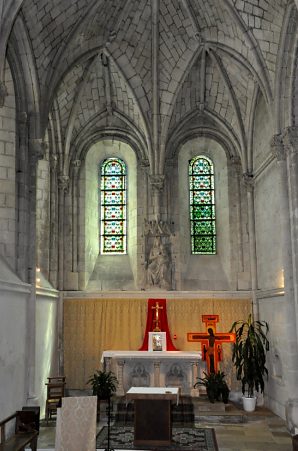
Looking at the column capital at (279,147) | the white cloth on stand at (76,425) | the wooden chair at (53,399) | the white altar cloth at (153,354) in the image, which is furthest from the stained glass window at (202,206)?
the white cloth on stand at (76,425)

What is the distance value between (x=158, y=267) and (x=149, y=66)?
5896 millimetres

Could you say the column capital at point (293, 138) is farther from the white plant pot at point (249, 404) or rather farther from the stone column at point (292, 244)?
the white plant pot at point (249, 404)

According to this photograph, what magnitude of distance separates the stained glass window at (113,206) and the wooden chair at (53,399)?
524 centimetres

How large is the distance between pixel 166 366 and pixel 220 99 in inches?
320

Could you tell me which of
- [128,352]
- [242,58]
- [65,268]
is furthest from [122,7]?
[128,352]

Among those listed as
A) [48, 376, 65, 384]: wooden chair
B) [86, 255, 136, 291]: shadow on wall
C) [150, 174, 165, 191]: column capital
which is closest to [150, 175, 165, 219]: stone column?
[150, 174, 165, 191]: column capital

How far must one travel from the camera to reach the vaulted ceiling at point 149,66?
12234 millimetres

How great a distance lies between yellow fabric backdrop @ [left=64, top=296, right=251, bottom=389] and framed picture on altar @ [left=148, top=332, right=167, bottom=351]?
95 cm

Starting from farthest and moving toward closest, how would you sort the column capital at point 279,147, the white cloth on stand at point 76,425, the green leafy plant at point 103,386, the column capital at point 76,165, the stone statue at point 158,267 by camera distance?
the column capital at point 76,165, the stone statue at point 158,267, the green leafy plant at point 103,386, the column capital at point 279,147, the white cloth on stand at point 76,425

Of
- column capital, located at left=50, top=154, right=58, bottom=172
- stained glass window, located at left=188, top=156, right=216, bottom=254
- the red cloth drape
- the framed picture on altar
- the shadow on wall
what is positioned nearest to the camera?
the framed picture on altar

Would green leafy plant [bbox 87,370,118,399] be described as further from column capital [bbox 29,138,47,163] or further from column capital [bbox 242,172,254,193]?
column capital [bbox 242,172,254,193]

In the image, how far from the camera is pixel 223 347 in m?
15.2

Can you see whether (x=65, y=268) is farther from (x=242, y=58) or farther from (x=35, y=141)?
(x=242, y=58)

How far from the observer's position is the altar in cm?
1398
